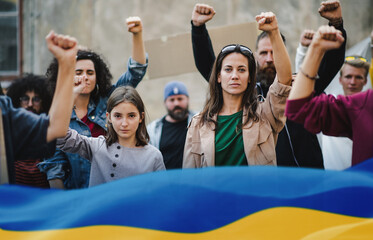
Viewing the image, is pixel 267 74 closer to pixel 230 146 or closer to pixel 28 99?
pixel 230 146

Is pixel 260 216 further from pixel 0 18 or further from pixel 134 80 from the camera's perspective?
pixel 0 18

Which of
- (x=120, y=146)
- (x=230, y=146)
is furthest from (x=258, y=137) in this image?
(x=120, y=146)

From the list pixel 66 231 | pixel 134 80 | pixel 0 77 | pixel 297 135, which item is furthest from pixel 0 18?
pixel 66 231

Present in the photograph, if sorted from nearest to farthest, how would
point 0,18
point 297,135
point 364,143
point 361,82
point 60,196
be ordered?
point 364,143 < point 60,196 < point 297,135 < point 361,82 < point 0,18

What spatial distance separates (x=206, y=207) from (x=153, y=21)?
6.58 meters

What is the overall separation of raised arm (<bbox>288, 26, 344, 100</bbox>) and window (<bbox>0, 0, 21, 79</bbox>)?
792 cm

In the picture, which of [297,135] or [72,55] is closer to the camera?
[72,55]

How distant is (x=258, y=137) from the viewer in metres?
3.47

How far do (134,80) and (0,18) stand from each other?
6.54 m

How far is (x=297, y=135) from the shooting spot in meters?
4.18

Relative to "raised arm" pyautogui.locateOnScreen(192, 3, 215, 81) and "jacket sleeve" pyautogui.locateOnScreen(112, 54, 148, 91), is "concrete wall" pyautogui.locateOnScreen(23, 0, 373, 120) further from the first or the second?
"raised arm" pyautogui.locateOnScreen(192, 3, 215, 81)

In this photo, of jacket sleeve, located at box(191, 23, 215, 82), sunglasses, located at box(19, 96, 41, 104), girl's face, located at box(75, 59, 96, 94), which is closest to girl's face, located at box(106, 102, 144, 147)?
girl's face, located at box(75, 59, 96, 94)

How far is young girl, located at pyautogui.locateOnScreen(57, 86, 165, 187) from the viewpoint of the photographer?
12.3 ft

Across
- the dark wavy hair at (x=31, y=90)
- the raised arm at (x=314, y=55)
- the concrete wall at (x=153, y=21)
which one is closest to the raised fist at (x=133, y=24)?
the raised arm at (x=314, y=55)
